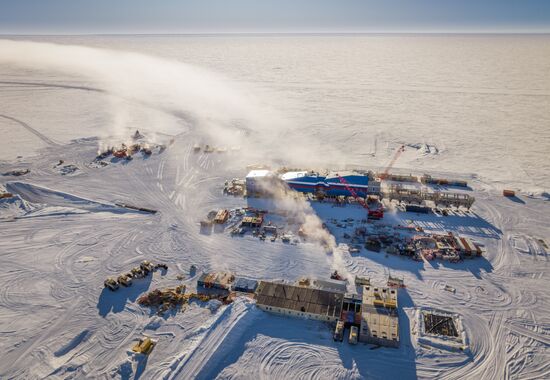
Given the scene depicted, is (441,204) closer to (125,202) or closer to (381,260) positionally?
(381,260)

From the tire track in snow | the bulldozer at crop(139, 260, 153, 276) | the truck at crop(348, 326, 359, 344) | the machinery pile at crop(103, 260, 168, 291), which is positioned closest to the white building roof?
the machinery pile at crop(103, 260, 168, 291)

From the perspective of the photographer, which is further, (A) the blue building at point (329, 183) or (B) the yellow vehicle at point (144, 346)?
(A) the blue building at point (329, 183)

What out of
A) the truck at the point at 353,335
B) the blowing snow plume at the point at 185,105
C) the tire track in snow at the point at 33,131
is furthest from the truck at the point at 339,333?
the tire track in snow at the point at 33,131

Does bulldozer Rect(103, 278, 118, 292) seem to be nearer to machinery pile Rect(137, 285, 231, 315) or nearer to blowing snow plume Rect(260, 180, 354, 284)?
machinery pile Rect(137, 285, 231, 315)

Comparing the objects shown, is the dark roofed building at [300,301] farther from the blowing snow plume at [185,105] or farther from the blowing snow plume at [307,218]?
the blowing snow plume at [185,105]

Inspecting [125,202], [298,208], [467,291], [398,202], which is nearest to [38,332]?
[125,202]

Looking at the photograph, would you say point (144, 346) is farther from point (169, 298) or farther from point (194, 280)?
point (194, 280)

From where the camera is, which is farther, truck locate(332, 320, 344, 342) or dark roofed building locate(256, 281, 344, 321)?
dark roofed building locate(256, 281, 344, 321)

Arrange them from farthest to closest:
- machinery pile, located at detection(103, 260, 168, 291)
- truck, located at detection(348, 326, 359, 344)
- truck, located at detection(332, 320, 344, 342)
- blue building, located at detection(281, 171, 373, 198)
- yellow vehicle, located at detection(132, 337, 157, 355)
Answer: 1. blue building, located at detection(281, 171, 373, 198)
2. machinery pile, located at detection(103, 260, 168, 291)
3. truck, located at detection(332, 320, 344, 342)
4. truck, located at detection(348, 326, 359, 344)
5. yellow vehicle, located at detection(132, 337, 157, 355)
